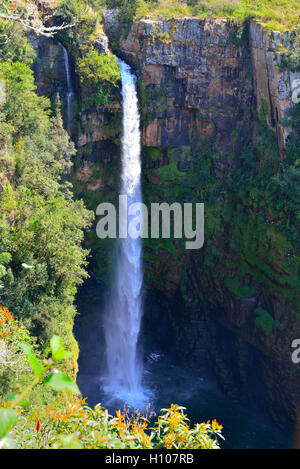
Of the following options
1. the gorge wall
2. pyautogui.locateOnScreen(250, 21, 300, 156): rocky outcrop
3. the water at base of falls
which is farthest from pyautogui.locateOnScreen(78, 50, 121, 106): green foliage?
pyautogui.locateOnScreen(250, 21, 300, 156): rocky outcrop

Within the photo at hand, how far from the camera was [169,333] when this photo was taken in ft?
68.5

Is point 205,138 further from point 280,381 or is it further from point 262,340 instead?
point 280,381

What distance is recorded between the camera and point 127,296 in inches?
796

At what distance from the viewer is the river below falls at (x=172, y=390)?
16.5m

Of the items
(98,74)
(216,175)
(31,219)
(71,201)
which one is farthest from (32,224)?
(216,175)

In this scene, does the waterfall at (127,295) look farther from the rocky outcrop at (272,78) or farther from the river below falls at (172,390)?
the rocky outcrop at (272,78)

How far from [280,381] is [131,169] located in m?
10.7

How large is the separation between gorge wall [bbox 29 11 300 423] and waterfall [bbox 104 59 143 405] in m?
0.53

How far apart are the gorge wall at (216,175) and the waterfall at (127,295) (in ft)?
1.75

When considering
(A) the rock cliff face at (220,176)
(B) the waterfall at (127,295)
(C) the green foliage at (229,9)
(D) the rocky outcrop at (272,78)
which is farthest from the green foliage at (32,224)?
(D) the rocky outcrop at (272,78)

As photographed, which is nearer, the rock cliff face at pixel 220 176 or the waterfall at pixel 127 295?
the rock cliff face at pixel 220 176

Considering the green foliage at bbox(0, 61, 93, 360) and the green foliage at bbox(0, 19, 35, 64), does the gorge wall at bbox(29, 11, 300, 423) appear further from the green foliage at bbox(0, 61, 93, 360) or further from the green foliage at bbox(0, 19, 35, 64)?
the green foliage at bbox(0, 61, 93, 360)

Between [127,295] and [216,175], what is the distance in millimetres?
6695
